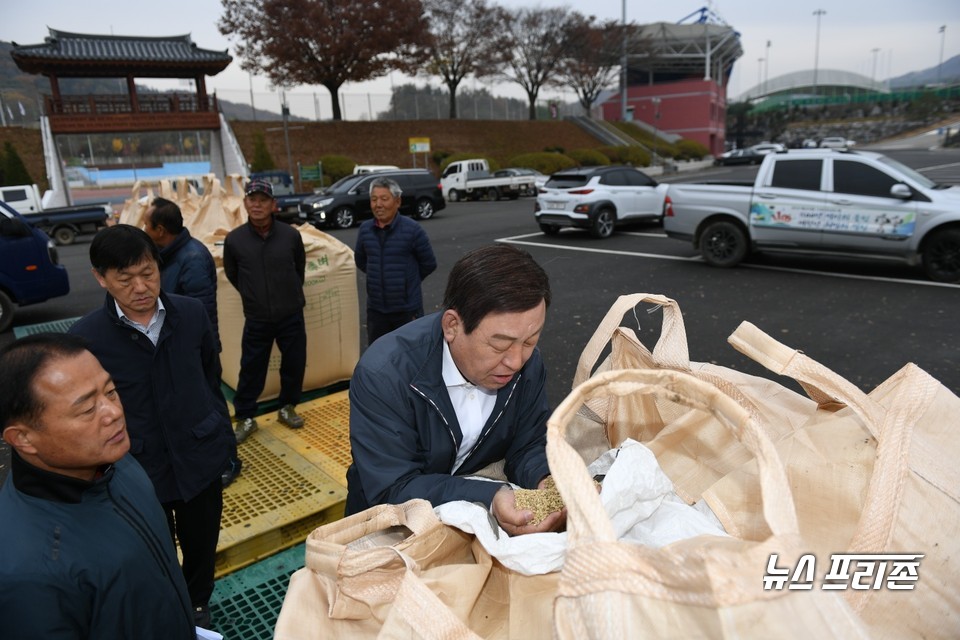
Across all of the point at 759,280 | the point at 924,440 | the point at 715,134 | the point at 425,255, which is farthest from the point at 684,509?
the point at 715,134

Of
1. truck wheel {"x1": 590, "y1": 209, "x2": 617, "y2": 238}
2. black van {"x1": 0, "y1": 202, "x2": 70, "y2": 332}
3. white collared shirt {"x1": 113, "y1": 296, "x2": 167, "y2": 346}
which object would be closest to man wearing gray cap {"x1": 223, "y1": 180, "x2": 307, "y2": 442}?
white collared shirt {"x1": 113, "y1": 296, "x2": 167, "y2": 346}

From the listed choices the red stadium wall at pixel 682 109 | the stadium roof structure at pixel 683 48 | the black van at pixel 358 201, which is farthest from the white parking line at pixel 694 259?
the stadium roof structure at pixel 683 48

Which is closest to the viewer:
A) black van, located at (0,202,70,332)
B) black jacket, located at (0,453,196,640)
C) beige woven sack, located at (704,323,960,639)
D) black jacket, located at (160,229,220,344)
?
beige woven sack, located at (704,323,960,639)

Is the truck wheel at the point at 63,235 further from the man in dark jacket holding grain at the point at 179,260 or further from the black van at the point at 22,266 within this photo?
the man in dark jacket holding grain at the point at 179,260

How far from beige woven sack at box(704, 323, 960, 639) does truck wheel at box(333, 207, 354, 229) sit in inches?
670

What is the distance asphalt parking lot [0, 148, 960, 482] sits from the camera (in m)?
5.68

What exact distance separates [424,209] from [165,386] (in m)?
17.2

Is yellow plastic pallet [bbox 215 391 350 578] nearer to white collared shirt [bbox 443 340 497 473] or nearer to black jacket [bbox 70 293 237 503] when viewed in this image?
black jacket [bbox 70 293 237 503]

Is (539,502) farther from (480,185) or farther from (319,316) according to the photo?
(480,185)

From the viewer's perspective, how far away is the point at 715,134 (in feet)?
196

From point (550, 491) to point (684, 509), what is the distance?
308 millimetres

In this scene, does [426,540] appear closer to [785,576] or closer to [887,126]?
[785,576]

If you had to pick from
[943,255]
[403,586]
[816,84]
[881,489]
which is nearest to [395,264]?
[403,586]

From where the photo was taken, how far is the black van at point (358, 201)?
56.7 ft
